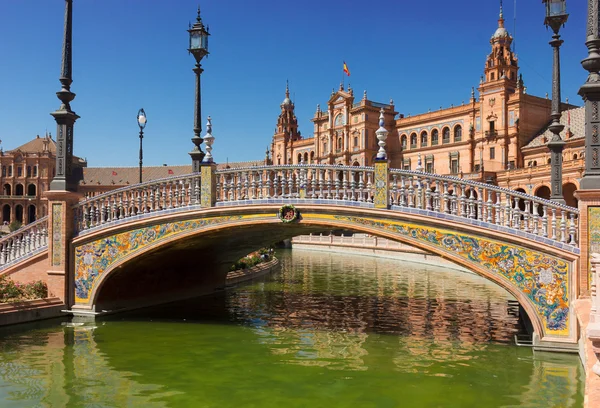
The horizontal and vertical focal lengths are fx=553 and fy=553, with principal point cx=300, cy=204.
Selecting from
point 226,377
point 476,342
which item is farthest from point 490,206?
point 226,377

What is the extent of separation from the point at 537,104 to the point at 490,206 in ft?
183

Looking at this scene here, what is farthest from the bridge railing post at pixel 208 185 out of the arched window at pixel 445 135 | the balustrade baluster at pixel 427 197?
the arched window at pixel 445 135

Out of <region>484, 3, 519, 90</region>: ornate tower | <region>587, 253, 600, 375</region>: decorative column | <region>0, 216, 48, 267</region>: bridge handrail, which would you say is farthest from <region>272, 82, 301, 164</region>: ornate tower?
<region>587, 253, 600, 375</region>: decorative column

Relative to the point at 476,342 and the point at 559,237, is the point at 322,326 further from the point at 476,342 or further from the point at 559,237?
the point at 559,237

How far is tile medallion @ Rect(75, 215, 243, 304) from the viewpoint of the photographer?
526 inches

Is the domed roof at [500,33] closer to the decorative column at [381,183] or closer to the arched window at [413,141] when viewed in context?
the arched window at [413,141]

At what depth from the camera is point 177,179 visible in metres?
13.6

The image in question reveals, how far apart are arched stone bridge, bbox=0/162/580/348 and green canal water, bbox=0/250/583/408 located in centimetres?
112

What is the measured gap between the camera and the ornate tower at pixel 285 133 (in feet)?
314

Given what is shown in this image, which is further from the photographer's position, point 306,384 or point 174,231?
point 174,231

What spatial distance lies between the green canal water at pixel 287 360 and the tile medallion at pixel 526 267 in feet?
2.58

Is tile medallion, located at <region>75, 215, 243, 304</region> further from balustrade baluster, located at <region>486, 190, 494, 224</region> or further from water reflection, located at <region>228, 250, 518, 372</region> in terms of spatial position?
balustrade baluster, located at <region>486, 190, 494, 224</region>

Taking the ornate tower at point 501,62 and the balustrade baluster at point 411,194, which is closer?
the balustrade baluster at point 411,194

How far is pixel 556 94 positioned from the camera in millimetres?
13766
